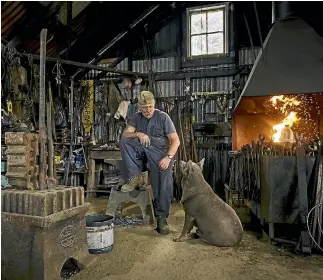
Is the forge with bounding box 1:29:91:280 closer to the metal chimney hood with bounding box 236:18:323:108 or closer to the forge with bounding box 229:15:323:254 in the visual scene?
the forge with bounding box 229:15:323:254

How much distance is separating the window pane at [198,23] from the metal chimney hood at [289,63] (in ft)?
8.77

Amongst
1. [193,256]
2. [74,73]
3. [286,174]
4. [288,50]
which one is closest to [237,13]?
[288,50]

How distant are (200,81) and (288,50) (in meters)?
2.88

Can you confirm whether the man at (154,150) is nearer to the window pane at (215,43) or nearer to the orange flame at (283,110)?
the orange flame at (283,110)

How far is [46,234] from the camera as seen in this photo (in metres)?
1.89

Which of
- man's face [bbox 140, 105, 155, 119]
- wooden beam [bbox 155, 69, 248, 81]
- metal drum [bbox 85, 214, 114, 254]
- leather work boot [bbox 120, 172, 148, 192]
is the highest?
wooden beam [bbox 155, 69, 248, 81]

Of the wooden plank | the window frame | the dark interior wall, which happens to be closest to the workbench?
the wooden plank

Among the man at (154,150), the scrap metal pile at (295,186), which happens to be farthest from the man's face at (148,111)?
the scrap metal pile at (295,186)

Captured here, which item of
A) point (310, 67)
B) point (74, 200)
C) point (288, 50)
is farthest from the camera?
point (288, 50)

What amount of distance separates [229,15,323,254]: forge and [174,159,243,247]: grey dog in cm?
41

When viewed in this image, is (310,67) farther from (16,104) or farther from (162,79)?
(16,104)

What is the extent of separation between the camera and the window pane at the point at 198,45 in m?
7.00

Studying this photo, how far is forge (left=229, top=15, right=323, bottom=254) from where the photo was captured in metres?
2.78

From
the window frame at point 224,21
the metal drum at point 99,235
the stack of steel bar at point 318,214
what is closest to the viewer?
the metal drum at point 99,235
